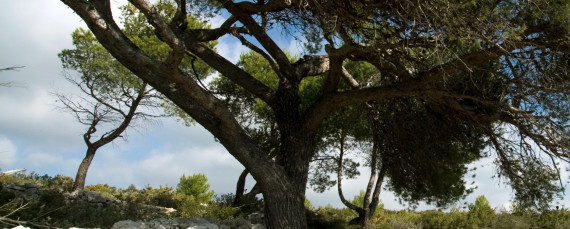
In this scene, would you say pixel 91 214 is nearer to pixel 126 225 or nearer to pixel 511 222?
pixel 126 225

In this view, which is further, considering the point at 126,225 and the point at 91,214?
the point at 91,214

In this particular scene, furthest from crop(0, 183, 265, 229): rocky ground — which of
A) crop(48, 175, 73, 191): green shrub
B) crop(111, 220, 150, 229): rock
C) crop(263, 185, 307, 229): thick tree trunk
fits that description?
crop(48, 175, 73, 191): green shrub

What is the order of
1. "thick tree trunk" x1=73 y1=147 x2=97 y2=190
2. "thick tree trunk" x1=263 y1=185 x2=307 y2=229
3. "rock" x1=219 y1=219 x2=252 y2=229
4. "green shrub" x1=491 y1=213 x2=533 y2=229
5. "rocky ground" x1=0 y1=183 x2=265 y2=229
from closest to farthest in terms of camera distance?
"thick tree trunk" x1=263 y1=185 x2=307 y2=229 < "rocky ground" x1=0 y1=183 x2=265 y2=229 < "rock" x1=219 y1=219 x2=252 y2=229 < "green shrub" x1=491 y1=213 x2=533 y2=229 < "thick tree trunk" x1=73 y1=147 x2=97 y2=190

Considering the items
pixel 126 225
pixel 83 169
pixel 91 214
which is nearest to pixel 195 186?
pixel 83 169

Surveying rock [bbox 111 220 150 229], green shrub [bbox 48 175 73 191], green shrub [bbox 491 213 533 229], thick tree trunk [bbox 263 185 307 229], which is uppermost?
green shrub [bbox 48 175 73 191]

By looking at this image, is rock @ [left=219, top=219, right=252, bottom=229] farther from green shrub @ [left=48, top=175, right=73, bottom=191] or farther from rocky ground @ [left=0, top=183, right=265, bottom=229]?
green shrub @ [left=48, top=175, right=73, bottom=191]

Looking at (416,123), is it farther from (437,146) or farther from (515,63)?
(515,63)

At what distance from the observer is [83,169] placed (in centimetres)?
1523

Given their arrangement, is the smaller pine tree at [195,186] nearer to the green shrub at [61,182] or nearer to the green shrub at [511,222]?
the green shrub at [61,182]

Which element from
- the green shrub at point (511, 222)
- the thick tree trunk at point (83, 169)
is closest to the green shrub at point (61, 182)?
the thick tree trunk at point (83, 169)

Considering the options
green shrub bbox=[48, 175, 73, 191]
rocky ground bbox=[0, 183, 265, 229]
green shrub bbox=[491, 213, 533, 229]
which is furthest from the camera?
green shrub bbox=[48, 175, 73, 191]

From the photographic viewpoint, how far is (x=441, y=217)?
1409 cm

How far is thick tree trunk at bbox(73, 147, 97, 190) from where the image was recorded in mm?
15057

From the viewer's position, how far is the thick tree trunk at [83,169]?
1506 cm
